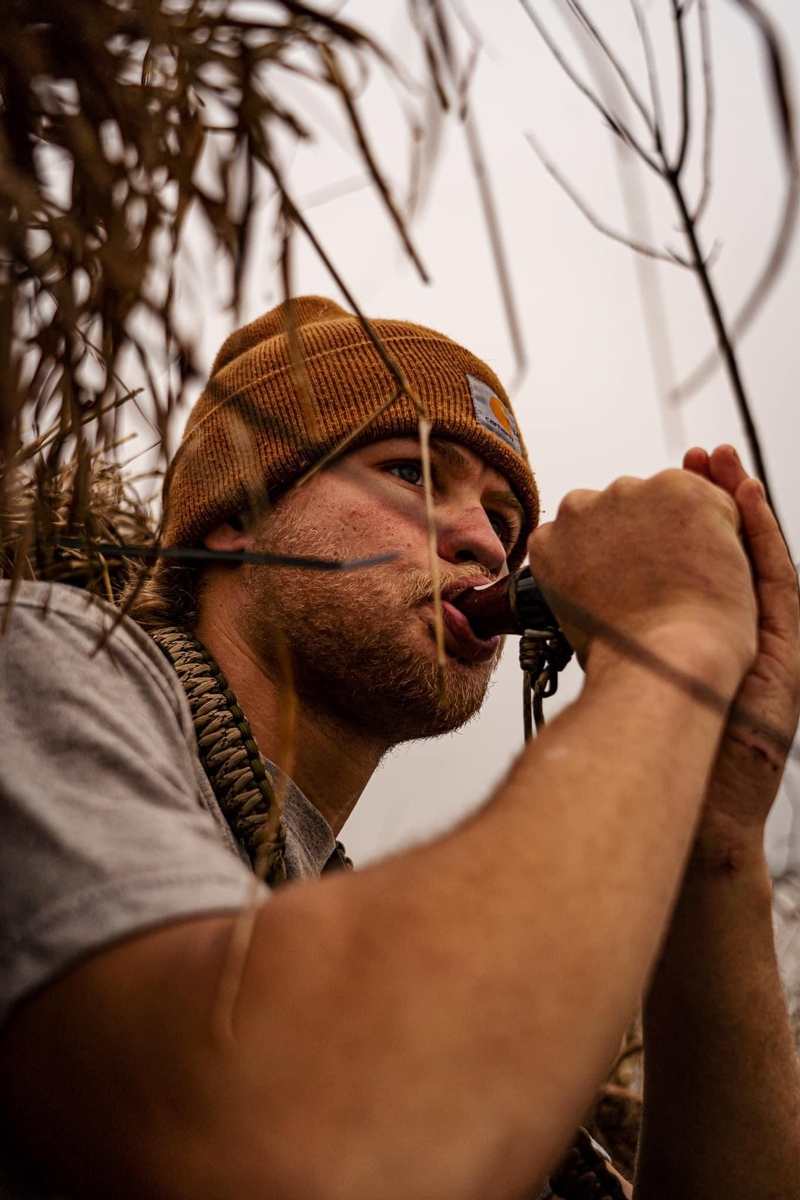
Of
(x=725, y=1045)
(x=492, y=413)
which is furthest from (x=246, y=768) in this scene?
(x=492, y=413)

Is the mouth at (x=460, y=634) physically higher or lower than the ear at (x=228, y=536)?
lower

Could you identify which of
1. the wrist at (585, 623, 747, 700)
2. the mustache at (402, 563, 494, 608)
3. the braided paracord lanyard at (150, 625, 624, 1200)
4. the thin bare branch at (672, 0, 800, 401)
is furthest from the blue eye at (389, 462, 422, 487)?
the thin bare branch at (672, 0, 800, 401)

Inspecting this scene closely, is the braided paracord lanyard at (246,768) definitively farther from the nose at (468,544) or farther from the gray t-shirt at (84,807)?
the nose at (468,544)

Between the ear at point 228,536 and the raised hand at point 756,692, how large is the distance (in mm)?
1148

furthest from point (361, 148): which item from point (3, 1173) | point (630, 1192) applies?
point (630, 1192)

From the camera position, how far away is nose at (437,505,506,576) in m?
1.81

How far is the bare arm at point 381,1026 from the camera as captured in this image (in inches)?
23.0

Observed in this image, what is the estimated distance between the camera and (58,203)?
609 mm

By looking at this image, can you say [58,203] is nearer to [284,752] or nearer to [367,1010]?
[284,752]

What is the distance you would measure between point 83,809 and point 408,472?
136 cm

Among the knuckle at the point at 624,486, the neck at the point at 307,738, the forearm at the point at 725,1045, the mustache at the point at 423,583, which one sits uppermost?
the knuckle at the point at 624,486

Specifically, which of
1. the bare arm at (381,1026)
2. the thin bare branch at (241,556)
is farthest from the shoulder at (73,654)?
the bare arm at (381,1026)

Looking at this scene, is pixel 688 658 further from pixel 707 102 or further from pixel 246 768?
pixel 246 768

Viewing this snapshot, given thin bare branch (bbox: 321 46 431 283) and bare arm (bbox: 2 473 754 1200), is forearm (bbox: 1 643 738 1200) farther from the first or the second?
thin bare branch (bbox: 321 46 431 283)
